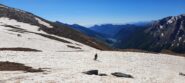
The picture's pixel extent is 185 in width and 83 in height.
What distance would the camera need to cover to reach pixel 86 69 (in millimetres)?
49719

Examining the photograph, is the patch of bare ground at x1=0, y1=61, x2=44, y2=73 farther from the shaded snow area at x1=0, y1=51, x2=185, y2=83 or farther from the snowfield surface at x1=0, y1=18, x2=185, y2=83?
the shaded snow area at x1=0, y1=51, x2=185, y2=83

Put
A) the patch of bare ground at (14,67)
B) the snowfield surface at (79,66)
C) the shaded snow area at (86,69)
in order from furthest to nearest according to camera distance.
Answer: the patch of bare ground at (14,67), the snowfield surface at (79,66), the shaded snow area at (86,69)

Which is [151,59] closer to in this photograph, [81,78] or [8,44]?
[8,44]

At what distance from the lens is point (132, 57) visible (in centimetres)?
7450

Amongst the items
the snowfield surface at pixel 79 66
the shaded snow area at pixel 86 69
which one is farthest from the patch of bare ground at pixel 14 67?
the shaded snow area at pixel 86 69

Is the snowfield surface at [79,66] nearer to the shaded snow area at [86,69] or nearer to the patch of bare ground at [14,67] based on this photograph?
the shaded snow area at [86,69]

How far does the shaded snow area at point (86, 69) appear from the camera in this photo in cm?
3947

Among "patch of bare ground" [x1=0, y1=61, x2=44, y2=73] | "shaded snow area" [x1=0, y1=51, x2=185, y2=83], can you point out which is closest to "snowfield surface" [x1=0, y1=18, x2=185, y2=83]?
"shaded snow area" [x1=0, y1=51, x2=185, y2=83]

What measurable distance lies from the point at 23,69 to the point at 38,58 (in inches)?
474

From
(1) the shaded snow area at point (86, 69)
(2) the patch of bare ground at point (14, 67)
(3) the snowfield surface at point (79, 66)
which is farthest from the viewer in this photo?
(2) the patch of bare ground at point (14, 67)

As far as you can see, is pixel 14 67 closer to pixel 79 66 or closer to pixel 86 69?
pixel 86 69

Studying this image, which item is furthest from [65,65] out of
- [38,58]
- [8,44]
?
[8,44]

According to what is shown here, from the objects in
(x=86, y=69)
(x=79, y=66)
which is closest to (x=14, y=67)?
(x=86, y=69)

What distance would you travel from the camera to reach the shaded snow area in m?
39.5
